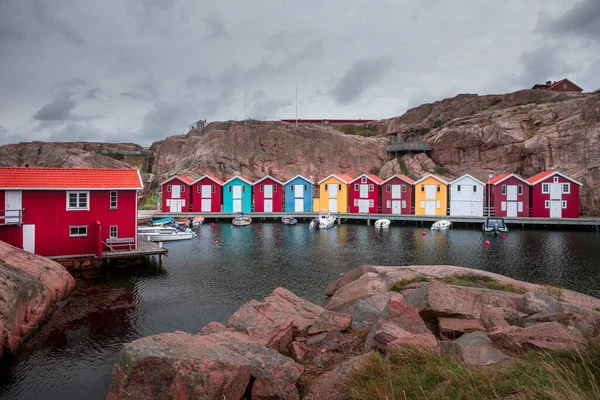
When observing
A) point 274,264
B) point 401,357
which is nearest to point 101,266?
point 274,264

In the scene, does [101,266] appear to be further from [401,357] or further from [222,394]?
[401,357]

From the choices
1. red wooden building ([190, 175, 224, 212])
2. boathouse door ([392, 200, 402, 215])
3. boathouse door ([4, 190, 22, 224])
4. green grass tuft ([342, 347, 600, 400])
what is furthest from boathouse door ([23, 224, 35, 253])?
boathouse door ([392, 200, 402, 215])

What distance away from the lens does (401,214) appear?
203 ft

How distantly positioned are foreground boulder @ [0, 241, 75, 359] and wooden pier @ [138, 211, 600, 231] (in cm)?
3548

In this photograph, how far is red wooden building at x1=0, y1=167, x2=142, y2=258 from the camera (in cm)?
2566


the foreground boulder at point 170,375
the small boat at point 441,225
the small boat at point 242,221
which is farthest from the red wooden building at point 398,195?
the foreground boulder at point 170,375

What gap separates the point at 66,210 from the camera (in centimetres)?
2678

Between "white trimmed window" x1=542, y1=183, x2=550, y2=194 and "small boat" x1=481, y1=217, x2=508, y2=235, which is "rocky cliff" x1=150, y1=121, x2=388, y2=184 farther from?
"small boat" x1=481, y1=217, x2=508, y2=235

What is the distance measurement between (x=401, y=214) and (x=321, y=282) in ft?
131

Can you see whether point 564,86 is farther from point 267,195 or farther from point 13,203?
point 13,203

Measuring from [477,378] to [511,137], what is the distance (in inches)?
3011

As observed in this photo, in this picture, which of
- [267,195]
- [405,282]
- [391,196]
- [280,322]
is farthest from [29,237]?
[391,196]

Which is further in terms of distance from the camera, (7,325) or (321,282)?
(321,282)

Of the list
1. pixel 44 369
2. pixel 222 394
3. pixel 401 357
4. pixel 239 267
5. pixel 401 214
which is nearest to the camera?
pixel 401 357
